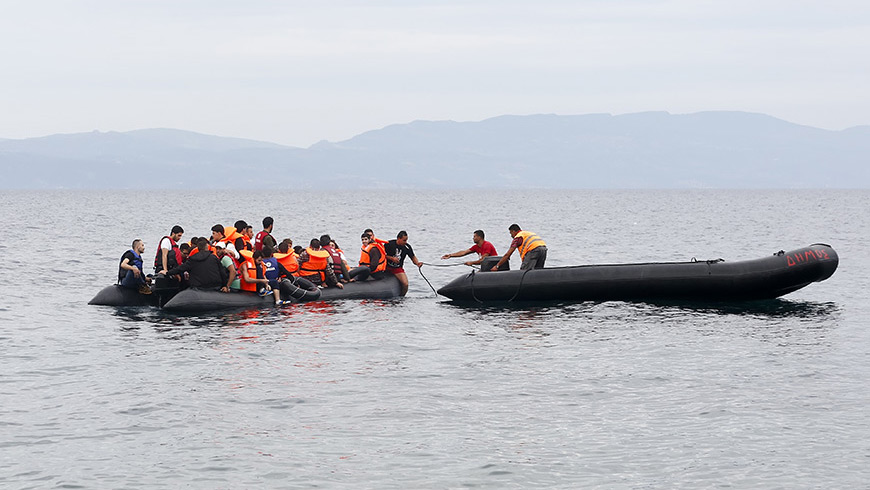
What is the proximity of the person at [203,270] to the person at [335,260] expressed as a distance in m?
2.83

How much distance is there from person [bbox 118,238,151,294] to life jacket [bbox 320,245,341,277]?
4391 mm

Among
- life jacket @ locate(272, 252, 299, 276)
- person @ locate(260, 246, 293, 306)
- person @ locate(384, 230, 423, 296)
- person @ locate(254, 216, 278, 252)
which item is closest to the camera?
person @ locate(260, 246, 293, 306)

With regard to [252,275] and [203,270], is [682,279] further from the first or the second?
[203,270]

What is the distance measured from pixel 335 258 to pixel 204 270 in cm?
367

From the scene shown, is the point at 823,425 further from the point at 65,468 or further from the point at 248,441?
the point at 65,468

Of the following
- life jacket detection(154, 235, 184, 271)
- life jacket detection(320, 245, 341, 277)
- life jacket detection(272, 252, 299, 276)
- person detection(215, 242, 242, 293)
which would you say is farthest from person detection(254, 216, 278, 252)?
life jacket detection(154, 235, 184, 271)

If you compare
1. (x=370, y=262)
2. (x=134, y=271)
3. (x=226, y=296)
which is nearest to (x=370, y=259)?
(x=370, y=262)

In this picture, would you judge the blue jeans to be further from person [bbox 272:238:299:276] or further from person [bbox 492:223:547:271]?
person [bbox 492:223:547:271]

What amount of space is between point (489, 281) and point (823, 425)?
1218 centimetres

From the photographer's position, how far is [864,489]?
10.6m

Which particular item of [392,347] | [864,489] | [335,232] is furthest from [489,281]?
[335,232]

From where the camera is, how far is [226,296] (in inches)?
895

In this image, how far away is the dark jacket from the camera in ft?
72.7

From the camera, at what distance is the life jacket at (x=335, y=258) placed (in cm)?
2462
